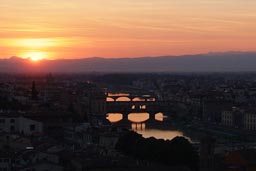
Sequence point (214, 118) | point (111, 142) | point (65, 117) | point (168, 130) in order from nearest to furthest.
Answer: point (111, 142), point (65, 117), point (168, 130), point (214, 118)

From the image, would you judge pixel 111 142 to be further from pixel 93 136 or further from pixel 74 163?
pixel 74 163

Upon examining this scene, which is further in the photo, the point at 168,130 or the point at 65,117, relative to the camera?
the point at 168,130

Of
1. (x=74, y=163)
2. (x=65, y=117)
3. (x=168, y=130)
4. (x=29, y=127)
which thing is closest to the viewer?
(x=74, y=163)

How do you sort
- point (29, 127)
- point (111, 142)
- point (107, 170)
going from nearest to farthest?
point (107, 170) → point (111, 142) → point (29, 127)

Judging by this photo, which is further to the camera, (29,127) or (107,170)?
(29,127)

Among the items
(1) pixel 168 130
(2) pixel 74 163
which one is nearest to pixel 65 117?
(1) pixel 168 130

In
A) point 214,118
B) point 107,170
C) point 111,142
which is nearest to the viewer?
point 107,170

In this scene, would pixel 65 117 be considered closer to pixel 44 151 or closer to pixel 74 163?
pixel 44 151

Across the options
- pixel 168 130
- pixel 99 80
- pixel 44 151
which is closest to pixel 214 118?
pixel 168 130
